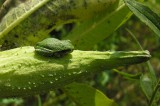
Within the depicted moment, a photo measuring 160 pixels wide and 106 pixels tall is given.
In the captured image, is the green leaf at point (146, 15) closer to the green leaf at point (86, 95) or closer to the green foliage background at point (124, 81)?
the green leaf at point (86, 95)

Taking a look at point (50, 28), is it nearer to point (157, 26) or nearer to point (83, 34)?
point (83, 34)

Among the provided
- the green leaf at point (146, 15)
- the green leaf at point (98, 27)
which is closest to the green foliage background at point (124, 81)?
the green leaf at point (98, 27)

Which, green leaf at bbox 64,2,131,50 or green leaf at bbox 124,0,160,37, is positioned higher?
green leaf at bbox 64,2,131,50

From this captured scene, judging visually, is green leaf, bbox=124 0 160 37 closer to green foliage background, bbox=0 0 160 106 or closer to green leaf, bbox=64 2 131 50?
green leaf, bbox=64 2 131 50

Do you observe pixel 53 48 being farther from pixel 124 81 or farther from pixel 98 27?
pixel 124 81

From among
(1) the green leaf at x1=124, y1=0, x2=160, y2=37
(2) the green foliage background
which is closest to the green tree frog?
(1) the green leaf at x1=124, y1=0, x2=160, y2=37

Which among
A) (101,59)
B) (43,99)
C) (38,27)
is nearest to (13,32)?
(38,27)

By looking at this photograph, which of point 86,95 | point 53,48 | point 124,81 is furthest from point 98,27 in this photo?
point 124,81
